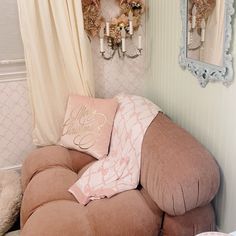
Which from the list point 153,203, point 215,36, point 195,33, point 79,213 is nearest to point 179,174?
point 153,203

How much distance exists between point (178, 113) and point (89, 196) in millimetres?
852

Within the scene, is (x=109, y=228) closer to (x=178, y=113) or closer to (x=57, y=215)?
(x=57, y=215)

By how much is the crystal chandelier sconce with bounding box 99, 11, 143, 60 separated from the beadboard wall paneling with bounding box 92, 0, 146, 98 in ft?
0.12

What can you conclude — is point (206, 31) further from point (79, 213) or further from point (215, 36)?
point (79, 213)

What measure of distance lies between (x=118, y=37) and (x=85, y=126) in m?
0.77

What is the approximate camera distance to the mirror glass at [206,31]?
4.54 ft

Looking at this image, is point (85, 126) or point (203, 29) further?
point (85, 126)

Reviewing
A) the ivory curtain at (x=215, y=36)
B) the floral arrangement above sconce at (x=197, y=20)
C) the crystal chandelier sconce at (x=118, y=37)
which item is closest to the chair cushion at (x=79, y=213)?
→ the ivory curtain at (x=215, y=36)

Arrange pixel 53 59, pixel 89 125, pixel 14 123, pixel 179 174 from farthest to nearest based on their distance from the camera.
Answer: pixel 14 123, pixel 53 59, pixel 89 125, pixel 179 174

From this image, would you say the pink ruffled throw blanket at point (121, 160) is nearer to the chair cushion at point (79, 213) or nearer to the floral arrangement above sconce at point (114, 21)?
the chair cushion at point (79, 213)

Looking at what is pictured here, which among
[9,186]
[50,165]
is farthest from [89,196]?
[9,186]

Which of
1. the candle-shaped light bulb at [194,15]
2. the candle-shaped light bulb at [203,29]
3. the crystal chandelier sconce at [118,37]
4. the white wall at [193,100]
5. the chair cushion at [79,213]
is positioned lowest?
the chair cushion at [79,213]

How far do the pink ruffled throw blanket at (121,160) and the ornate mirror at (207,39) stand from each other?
1.42 feet

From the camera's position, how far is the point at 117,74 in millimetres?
2465
